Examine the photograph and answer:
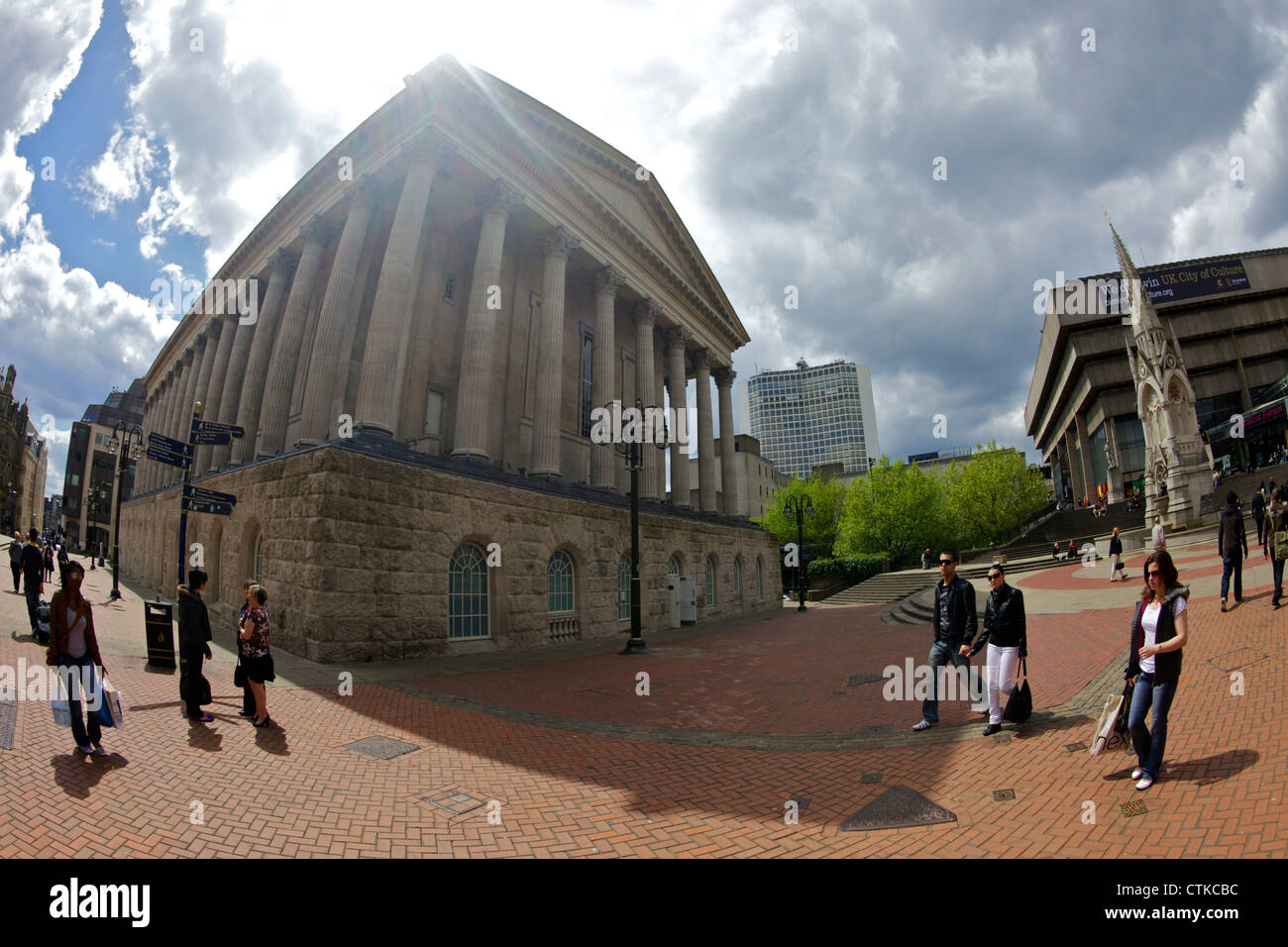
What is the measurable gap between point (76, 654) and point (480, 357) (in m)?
A: 12.5

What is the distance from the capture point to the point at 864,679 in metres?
9.92

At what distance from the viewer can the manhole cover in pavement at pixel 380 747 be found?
593cm

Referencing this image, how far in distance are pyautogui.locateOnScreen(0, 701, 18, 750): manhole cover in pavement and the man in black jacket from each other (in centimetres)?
983

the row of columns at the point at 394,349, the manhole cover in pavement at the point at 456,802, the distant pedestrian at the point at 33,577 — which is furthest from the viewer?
the row of columns at the point at 394,349

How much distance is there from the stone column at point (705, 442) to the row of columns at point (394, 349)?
0.27ft

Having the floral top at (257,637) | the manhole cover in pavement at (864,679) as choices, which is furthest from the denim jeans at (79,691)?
the manhole cover in pavement at (864,679)

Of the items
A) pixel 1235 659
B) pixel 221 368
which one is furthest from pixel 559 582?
pixel 221 368

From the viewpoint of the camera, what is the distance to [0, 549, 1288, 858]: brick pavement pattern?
377cm

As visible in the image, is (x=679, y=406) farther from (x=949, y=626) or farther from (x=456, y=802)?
(x=456, y=802)

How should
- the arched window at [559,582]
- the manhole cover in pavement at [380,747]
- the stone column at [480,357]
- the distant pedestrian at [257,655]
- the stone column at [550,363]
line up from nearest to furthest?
the manhole cover in pavement at [380,747] < the distant pedestrian at [257,655] < the stone column at [480,357] < the arched window at [559,582] < the stone column at [550,363]

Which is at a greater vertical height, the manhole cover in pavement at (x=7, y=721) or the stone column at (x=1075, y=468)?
the stone column at (x=1075, y=468)

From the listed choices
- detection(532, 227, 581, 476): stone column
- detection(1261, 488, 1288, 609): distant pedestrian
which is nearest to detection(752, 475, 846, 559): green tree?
detection(532, 227, 581, 476): stone column

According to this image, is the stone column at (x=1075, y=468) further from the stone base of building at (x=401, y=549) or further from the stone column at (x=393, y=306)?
the stone column at (x=393, y=306)

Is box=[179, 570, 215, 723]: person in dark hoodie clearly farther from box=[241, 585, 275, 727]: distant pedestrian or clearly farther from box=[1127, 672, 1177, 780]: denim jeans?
box=[1127, 672, 1177, 780]: denim jeans
